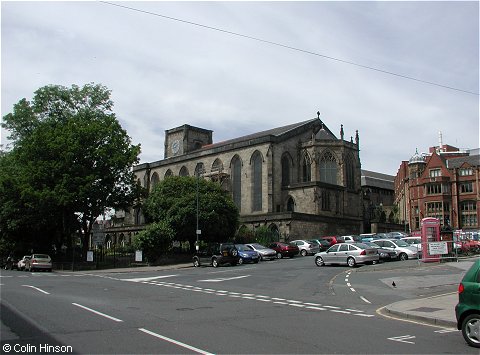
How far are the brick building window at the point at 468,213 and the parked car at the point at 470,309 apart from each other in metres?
86.8

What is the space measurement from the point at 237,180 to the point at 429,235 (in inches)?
1832

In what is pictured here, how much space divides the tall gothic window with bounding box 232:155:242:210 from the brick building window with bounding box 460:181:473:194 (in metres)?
43.9

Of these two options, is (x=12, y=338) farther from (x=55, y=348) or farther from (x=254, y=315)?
(x=254, y=315)

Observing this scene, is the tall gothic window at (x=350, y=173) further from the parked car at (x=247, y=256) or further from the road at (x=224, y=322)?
the road at (x=224, y=322)

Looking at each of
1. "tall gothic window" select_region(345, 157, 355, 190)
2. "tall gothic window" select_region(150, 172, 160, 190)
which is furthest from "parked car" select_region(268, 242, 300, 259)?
"tall gothic window" select_region(150, 172, 160, 190)

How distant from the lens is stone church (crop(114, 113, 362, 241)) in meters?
65.1

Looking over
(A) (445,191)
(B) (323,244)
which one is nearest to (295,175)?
(B) (323,244)

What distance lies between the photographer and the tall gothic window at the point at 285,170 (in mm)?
70312

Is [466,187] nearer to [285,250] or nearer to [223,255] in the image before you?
[285,250]

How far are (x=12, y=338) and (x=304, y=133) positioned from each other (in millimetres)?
66825

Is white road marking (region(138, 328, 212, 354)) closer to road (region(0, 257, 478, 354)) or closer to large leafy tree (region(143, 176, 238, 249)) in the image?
road (region(0, 257, 478, 354))

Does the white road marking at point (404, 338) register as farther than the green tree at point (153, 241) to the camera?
No

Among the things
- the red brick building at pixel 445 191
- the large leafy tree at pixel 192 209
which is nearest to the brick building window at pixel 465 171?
the red brick building at pixel 445 191

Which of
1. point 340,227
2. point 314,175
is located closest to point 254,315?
point 340,227
